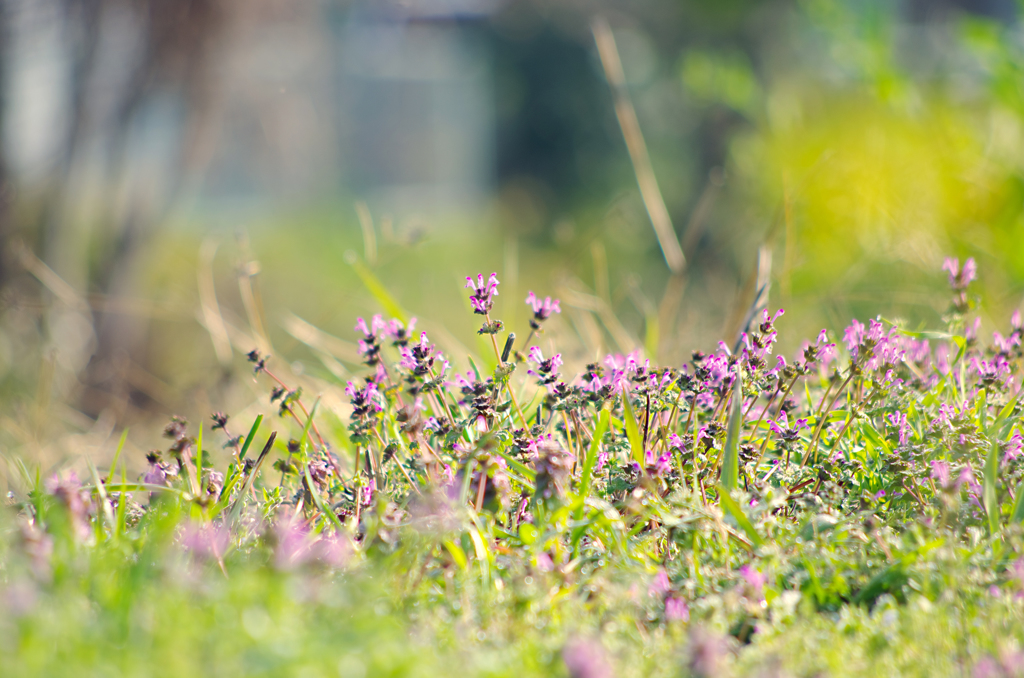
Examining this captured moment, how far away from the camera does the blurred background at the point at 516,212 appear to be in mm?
3424

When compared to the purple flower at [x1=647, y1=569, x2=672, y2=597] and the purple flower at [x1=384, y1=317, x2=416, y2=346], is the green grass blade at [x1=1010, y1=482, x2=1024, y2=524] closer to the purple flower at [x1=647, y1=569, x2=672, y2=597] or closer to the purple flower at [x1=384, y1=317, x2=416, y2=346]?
the purple flower at [x1=647, y1=569, x2=672, y2=597]

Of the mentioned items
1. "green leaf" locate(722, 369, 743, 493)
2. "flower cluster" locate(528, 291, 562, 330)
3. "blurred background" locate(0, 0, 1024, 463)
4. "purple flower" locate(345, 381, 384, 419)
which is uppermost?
"blurred background" locate(0, 0, 1024, 463)

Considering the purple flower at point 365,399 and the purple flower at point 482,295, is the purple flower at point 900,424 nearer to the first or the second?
the purple flower at point 482,295

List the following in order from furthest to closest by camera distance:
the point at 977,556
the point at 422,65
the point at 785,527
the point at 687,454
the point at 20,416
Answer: the point at 422,65, the point at 20,416, the point at 687,454, the point at 785,527, the point at 977,556

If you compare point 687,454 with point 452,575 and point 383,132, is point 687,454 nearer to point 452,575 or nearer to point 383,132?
point 452,575

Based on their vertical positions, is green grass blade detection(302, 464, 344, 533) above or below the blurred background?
below

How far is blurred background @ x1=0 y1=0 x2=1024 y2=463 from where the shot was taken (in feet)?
11.2

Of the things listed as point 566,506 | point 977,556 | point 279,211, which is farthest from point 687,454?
point 279,211

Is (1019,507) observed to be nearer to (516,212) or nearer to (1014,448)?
(1014,448)

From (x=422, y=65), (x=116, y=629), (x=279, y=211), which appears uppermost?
(x=422, y=65)

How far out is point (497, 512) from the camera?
1789mm

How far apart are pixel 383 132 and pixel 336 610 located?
19.3m

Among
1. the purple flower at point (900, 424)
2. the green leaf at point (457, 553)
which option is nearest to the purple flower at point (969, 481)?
the purple flower at point (900, 424)

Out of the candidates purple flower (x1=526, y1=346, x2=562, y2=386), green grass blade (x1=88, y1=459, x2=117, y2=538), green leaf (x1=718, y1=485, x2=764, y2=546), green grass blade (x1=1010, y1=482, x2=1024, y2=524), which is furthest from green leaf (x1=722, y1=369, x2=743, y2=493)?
green grass blade (x1=88, y1=459, x2=117, y2=538)
